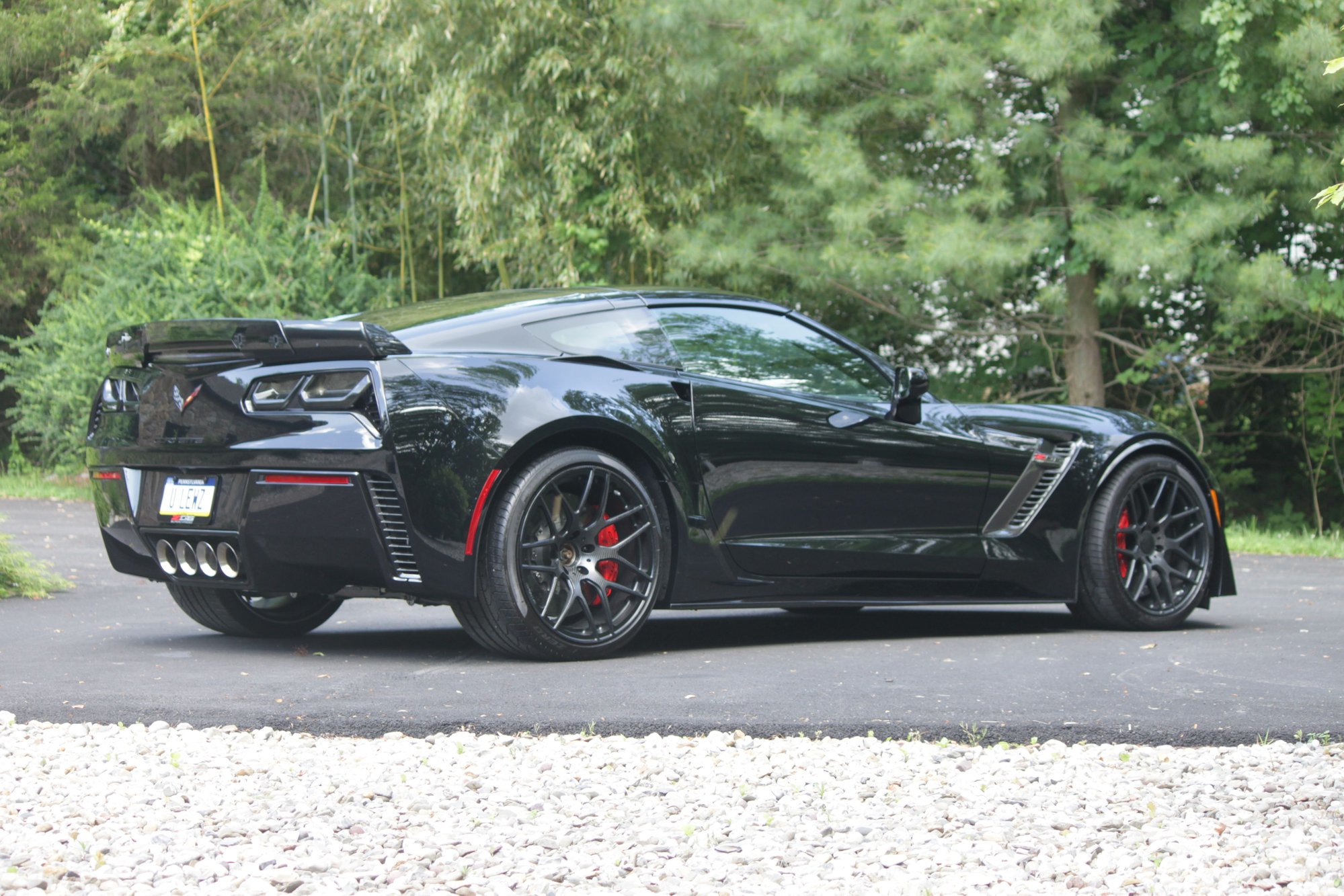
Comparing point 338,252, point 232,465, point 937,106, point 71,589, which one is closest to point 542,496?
point 232,465

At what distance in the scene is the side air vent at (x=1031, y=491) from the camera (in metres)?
6.38

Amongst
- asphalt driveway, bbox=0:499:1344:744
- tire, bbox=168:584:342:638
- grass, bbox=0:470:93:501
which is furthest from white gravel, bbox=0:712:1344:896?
grass, bbox=0:470:93:501

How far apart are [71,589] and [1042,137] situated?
9.28m

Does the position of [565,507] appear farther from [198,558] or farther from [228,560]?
[198,558]

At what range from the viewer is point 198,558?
17.5 feet

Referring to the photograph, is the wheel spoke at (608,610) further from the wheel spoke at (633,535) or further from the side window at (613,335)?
the side window at (613,335)

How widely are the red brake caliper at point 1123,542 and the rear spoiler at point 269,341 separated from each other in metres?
3.25

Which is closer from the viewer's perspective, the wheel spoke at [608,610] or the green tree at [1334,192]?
the green tree at [1334,192]

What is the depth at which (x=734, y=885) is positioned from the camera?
2.90 meters

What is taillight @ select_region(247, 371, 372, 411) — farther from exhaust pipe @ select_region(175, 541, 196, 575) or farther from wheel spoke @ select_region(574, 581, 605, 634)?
wheel spoke @ select_region(574, 581, 605, 634)

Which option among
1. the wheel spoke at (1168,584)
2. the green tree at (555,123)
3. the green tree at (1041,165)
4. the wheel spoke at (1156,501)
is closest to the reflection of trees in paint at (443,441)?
the wheel spoke at (1156,501)

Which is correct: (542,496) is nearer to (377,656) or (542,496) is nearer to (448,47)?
(377,656)

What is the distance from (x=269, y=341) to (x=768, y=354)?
1.93 metres

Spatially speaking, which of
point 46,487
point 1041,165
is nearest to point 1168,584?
point 1041,165
